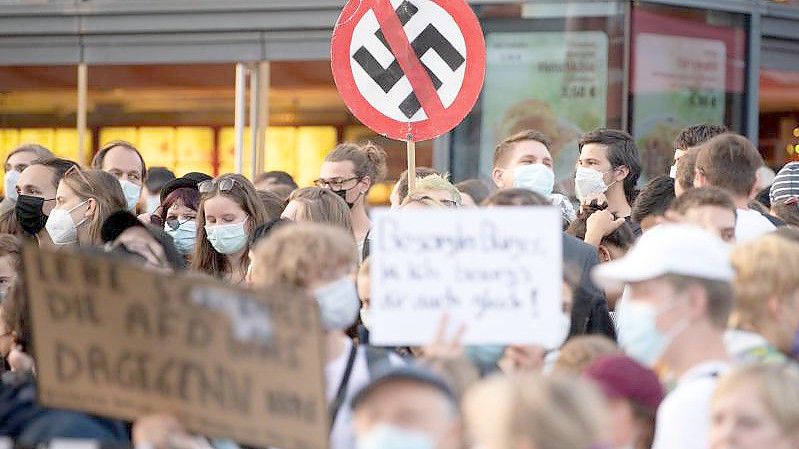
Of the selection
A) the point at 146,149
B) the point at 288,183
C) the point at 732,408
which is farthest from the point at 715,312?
the point at 146,149

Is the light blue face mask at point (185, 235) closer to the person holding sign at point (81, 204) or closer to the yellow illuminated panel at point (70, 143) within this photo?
the person holding sign at point (81, 204)

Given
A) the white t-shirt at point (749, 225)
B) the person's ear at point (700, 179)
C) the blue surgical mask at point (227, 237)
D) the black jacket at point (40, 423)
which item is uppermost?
the person's ear at point (700, 179)

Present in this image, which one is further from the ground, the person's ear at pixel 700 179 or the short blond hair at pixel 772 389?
the person's ear at pixel 700 179

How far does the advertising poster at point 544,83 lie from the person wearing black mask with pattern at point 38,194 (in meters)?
5.18

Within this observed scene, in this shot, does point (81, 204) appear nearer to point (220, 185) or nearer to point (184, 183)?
point (220, 185)

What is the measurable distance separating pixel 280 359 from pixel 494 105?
10058 mm

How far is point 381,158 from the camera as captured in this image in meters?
10.3

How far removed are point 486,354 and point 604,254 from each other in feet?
9.28

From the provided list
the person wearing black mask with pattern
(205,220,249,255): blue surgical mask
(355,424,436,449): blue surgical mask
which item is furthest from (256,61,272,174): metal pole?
(355,424,436,449): blue surgical mask

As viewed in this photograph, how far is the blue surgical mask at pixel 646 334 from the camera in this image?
520 centimetres

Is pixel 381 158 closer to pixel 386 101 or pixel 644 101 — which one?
pixel 386 101

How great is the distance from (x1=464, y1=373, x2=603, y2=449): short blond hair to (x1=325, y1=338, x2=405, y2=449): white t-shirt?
124 cm

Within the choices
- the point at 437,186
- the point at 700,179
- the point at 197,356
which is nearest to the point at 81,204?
the point at 437,186

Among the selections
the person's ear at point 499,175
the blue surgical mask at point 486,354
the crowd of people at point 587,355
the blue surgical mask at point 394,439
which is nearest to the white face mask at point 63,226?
the crowd of people at point 587,355
